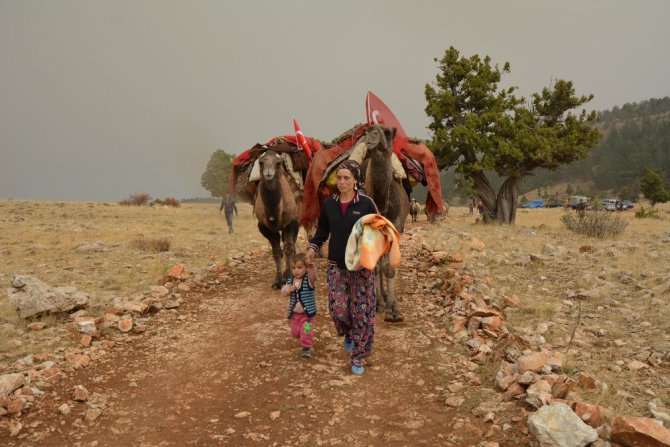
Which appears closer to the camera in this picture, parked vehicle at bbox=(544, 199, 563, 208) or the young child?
the young child

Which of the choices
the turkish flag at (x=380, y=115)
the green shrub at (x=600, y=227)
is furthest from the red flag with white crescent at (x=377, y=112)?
the green shrub at (x=600, y=227)

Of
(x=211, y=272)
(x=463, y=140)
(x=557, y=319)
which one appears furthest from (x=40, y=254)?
(x=463, y=140)

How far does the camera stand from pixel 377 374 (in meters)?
4.66

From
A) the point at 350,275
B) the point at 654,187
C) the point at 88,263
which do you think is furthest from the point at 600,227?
the point at 654,187

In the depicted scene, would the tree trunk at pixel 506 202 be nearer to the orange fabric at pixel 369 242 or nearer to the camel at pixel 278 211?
the camel at pixel 278 211

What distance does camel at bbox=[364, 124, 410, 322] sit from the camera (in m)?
5.36

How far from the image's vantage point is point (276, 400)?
4.16 m

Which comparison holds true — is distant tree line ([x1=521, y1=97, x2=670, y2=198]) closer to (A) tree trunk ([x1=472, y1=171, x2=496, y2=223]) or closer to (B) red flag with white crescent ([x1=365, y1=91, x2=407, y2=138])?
(A) tree trunk ([x1=472, y1=171, x2=496, y2=223])

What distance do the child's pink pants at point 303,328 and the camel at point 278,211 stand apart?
111 inches

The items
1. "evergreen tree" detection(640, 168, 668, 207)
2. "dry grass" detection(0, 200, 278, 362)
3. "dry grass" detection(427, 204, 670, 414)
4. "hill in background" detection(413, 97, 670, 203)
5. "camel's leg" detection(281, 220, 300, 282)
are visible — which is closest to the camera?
"dry grass" detection(427, 204, 670, 414)

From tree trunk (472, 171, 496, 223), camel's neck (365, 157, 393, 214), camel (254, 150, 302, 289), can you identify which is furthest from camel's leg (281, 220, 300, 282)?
tree trunk (472, 171, 496, 223)

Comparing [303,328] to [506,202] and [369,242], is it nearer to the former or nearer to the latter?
[369,242]

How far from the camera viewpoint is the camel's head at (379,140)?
5.29m

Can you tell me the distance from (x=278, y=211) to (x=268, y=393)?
3.99 m
